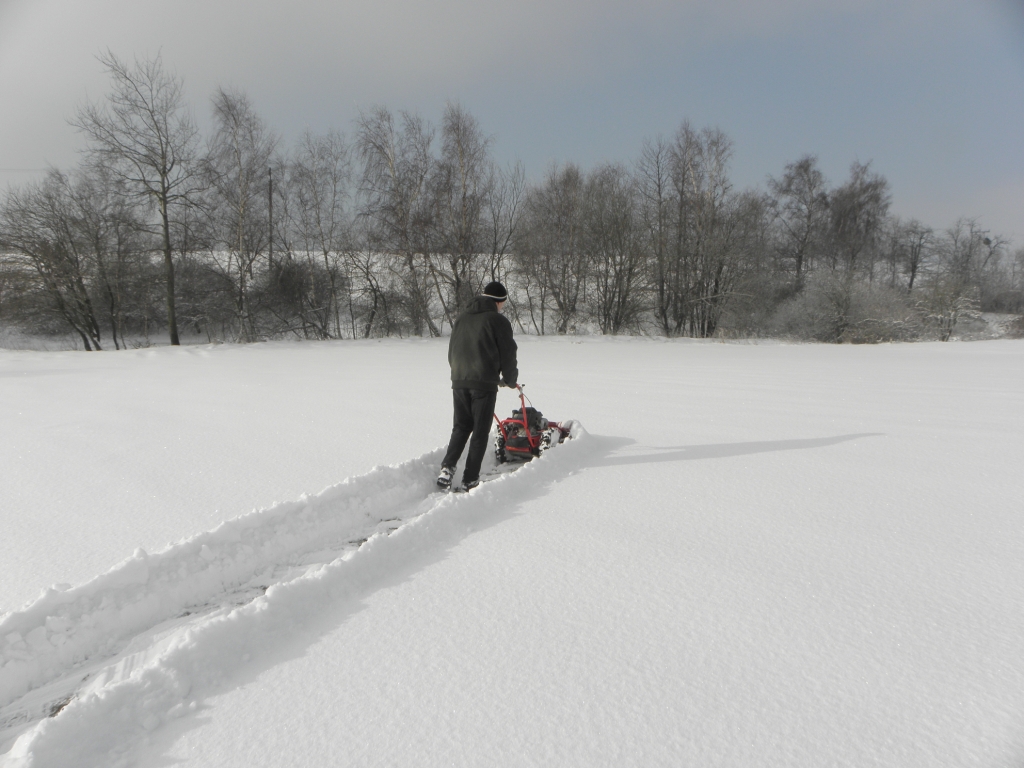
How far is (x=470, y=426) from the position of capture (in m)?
4.05

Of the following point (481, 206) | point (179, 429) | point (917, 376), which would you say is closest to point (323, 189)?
point (481, 206)

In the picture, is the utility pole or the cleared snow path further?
the utility pole

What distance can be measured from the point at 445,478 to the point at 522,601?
1.73 m

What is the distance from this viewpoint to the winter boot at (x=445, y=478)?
383cm

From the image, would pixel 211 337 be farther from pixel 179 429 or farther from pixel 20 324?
pixel 179 429

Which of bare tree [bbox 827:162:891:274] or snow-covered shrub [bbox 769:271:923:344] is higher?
bare tree [bbox 827:162:891:274]

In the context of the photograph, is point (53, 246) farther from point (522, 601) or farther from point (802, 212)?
point (802, 212)

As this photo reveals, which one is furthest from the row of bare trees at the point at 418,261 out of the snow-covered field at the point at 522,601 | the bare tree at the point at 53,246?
the snow-covered field at the point at 522,601

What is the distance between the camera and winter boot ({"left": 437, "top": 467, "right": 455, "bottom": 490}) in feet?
12.6

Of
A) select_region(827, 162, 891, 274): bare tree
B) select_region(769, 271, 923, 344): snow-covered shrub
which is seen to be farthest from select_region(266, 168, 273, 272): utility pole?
select_region(827, 162, 891, 274): bare tree

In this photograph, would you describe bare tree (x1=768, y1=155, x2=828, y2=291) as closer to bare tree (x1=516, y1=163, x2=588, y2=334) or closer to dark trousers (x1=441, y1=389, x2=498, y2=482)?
bare tree (x1=516, y1=163, x2=588, y2=334)

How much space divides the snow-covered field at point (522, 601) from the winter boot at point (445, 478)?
15cm

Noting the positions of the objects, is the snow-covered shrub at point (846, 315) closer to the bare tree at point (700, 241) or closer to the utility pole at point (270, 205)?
the bare tree at point (700, 241)

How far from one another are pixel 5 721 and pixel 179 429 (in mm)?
4185
